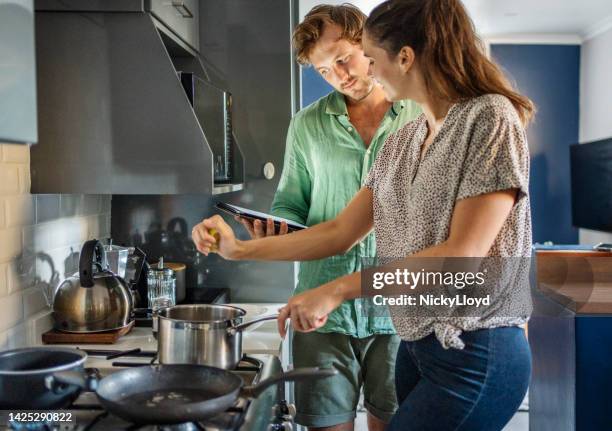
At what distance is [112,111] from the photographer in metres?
1.84

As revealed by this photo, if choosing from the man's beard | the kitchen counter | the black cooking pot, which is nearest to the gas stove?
the black cooking pot

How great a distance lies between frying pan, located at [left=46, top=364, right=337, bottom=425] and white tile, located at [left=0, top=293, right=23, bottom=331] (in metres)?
0.61

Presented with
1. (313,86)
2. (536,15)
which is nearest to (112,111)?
(536,15)

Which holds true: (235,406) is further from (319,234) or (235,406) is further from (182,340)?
(319,234)

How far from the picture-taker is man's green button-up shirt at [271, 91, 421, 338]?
1914 mm

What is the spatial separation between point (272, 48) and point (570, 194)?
5.79 metres

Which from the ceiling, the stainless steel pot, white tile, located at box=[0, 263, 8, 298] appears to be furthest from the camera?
the ceiling

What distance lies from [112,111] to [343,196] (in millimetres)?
690

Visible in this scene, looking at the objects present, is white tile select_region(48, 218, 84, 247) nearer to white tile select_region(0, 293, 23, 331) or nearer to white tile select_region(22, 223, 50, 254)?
white tile select_region(22, 223, 50, 254)

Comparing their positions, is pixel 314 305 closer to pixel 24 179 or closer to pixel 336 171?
pixel 336 171

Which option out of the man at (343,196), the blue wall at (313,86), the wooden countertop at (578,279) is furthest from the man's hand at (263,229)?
the blue wall at (313,86)

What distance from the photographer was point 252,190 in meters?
2.53

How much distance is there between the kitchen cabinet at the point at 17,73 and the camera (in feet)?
3.01

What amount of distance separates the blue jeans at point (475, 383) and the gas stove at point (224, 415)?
30 cm
